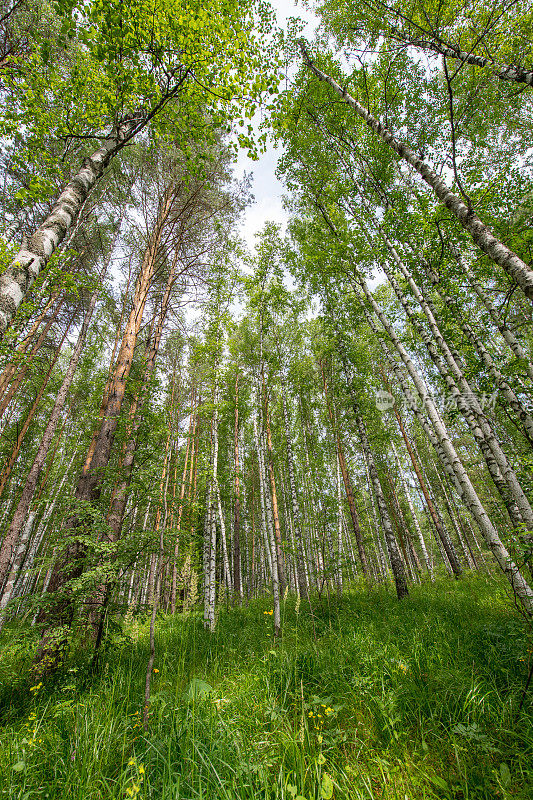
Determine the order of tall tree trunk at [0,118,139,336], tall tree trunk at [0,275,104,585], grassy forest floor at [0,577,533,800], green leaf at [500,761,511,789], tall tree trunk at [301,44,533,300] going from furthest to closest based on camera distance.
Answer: tall tree trunk at [0,275,104,585] → tall tree trunk at [301,44,533,300] → tall tree trunk at [0,118,139,336] → grassy forest floor at [0,577,533,800] → green leaf at [500,761,511,789]

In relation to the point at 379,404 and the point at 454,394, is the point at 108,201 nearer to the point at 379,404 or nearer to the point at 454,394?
the point at 454,394

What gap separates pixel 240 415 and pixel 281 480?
19.1ft

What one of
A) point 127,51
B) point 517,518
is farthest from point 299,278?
point 517,518

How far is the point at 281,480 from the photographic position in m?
17.4

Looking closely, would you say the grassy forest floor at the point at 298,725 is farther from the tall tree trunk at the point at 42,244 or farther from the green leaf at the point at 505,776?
the tall tree trunk at the point at 42,244

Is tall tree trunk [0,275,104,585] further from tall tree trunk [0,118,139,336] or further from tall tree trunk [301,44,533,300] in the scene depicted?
tall tree trunk [301,44,533,300]

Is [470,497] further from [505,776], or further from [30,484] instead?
[30,484]

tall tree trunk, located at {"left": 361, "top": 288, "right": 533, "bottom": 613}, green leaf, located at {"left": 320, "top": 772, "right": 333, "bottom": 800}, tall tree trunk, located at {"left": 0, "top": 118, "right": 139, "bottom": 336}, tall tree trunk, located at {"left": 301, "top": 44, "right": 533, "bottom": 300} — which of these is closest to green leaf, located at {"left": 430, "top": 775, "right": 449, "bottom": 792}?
green leaf, located at {"left": 320, "top": 772, "right": 333, "bottom": 800}

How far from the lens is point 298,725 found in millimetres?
2418

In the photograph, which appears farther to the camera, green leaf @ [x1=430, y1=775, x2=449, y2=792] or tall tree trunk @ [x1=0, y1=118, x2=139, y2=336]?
Result: tall tree trunk @ [x1=0, y1=118, x2=139, y2=336]

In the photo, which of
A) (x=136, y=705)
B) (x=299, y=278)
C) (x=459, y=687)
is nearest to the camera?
(x=459, y=687)

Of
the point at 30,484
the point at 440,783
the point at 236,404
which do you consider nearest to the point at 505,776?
the point at 440,783

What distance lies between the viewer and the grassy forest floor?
68.4 inches

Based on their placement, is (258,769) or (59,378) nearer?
(258,769)
